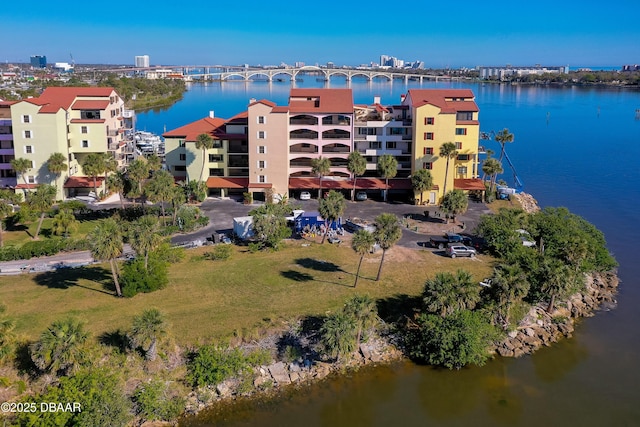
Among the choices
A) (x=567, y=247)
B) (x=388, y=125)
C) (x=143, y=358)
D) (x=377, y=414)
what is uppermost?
(x=388, y=125)

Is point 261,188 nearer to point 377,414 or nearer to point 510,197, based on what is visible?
point 510,197

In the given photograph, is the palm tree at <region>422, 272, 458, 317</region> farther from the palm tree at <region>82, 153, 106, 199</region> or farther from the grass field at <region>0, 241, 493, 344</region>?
the palm tree at <region>82, 153, 106, 199</region>

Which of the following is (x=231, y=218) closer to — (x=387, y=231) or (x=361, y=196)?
(x=361, y=196)

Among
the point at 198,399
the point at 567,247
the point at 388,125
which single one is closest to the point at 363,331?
the point at 198,399

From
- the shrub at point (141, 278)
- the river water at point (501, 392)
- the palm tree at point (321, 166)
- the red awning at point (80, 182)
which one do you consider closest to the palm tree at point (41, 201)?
the red awning at point (80, 182)

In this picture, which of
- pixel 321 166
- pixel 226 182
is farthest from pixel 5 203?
pixel 321 166

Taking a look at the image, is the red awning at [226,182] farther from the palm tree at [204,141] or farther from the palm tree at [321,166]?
the palm tree at [321,166]

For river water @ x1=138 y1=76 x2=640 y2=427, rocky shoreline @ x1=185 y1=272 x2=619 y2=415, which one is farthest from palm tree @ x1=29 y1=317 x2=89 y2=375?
river water @ x1=138 y1=76 x2=640 y2=427
